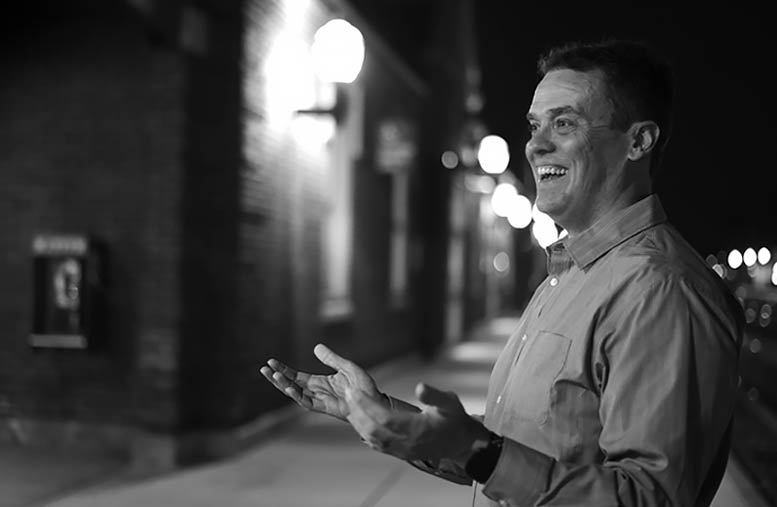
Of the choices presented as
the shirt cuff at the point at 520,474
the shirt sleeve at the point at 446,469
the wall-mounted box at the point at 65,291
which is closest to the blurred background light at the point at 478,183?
the wall-mounted box at the point at 65,291

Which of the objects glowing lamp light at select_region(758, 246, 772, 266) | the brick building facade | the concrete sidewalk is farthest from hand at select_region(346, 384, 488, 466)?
glowing lamp light at select_region(758, 246, 772, 266)

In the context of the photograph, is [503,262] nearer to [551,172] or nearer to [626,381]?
[551,172]

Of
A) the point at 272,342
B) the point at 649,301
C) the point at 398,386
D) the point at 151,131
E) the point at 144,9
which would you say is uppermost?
the point at 144,9

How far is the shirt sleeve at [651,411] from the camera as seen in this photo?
1.65 meters

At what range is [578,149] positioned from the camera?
78.0 inches

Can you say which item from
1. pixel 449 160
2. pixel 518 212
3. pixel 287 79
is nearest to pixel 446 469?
pixel 287 79

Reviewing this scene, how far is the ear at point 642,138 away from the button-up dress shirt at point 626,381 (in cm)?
9

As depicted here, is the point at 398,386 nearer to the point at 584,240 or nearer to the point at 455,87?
the point at 455,87

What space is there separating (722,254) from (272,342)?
5658cm

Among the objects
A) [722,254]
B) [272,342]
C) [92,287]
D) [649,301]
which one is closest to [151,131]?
[92,287]

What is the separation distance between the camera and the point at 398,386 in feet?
44.5

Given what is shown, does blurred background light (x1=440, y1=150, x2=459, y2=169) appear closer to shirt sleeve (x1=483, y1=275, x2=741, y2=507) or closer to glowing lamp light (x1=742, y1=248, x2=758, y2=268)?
shirt sleeve (x1=483, y1=275, x2=741, y2=507)

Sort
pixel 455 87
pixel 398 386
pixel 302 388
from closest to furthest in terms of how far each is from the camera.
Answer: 1. pixel 302 388
2. pixel 398 386
3. pixel 455 87

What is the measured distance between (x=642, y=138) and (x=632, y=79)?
115 mm
